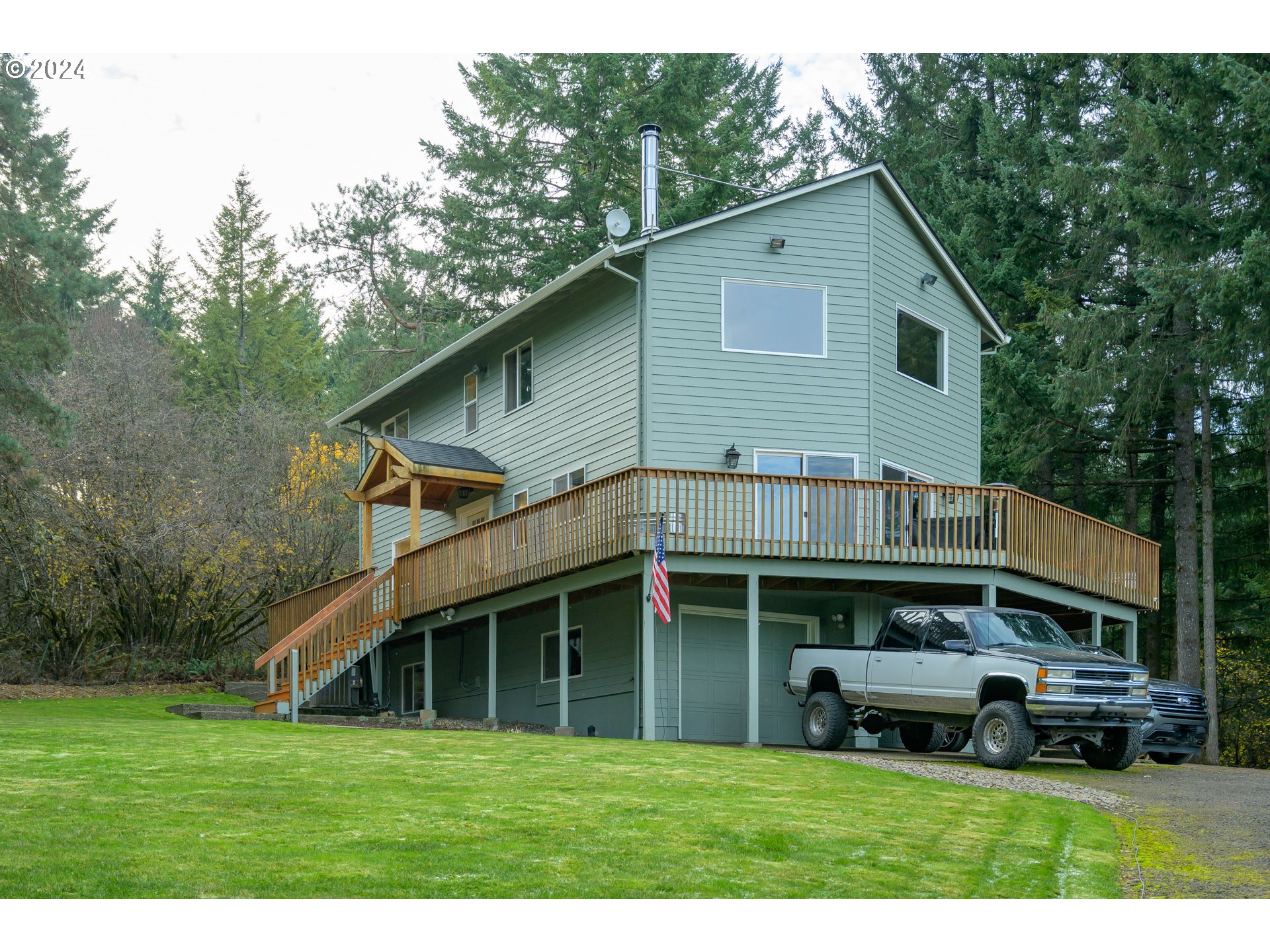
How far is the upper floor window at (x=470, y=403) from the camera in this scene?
2828 cm

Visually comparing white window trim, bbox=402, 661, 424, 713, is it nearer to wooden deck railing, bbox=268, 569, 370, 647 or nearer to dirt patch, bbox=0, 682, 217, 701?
wooden deck railing, bbox=268, 569, 370, 647

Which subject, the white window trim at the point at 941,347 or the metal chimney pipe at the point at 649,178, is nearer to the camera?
the white window trim at the point at 941,347

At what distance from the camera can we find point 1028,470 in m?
32.4

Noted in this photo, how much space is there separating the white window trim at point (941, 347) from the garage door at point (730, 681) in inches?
196

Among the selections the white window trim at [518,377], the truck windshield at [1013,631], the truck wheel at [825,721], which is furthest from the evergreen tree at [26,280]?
the truck windshield at [1013,631]

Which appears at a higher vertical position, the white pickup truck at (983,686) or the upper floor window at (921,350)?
the upper floor window at (921,350)

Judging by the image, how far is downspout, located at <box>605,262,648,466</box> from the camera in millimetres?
22125

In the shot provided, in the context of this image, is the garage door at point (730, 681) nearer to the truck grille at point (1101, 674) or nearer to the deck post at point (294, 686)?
the deck post at point (294, 686)

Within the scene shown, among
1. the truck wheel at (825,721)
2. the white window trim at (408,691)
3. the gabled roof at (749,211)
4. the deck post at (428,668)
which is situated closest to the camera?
the truck wheel at (825,721)

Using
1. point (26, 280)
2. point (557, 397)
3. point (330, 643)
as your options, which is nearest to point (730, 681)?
point (557, 397)

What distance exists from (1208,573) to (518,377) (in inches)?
610

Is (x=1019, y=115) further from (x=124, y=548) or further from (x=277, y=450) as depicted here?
(x=124, y=548)

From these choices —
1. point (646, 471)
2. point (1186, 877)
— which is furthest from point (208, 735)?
point (1186, 877)

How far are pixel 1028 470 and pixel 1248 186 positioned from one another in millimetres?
8178
